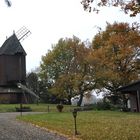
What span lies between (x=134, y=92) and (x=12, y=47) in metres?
33.3

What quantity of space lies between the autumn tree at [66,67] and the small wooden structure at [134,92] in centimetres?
1843

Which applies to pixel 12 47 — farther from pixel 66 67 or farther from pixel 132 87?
pixel 132 87

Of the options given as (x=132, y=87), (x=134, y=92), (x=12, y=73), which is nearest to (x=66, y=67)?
(x=12, y=73)

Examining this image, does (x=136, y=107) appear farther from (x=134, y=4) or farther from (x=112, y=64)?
(x=134, y=4)

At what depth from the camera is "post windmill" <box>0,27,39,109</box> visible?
3012 inches

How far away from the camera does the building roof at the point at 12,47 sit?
80000 mm

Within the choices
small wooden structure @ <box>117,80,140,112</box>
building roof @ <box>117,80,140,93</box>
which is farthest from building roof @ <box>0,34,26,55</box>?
building roof @ <box>117,80,140,93</box>

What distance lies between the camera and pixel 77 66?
76625 mm

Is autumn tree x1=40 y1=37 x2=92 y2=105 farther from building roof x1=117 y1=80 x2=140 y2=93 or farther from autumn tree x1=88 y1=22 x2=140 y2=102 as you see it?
building roof x1=117 y1=80 x2=140 y2=93

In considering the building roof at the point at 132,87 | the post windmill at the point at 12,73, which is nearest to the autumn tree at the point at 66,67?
the post windmill at the point at 12,73

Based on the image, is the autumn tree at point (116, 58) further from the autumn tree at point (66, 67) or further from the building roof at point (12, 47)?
the building roof at point (12, 47)

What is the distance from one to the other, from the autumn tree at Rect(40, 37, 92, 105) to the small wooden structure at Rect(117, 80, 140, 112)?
1843cm

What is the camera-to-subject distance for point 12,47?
267 ft

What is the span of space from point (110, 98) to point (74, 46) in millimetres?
12908
